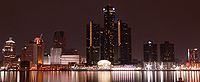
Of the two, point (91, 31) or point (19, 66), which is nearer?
point (19, 66)

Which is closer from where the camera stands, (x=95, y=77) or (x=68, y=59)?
(x=95, y=77)

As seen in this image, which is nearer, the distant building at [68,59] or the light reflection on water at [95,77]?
the light reflection on water at [95,77]

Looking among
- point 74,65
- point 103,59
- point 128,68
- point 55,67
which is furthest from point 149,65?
point 55,67

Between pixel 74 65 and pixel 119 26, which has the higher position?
pixel 119 26

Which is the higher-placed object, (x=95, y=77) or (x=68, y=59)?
(x=68, y=59)

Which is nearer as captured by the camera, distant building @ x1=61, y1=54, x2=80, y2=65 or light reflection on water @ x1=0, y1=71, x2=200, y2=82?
light reflection on water @ x1=0, y1=71, x2=200, y2=82

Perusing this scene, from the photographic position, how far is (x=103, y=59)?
549ft

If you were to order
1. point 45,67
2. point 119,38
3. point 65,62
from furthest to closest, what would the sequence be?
point 119,38 < point 65,62 < point 45,67

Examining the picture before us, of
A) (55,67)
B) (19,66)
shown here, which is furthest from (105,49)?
(19,66)

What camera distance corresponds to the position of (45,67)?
141m

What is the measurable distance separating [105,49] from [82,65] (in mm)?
17019

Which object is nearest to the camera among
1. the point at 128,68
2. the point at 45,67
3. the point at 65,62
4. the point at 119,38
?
the point at 45,67

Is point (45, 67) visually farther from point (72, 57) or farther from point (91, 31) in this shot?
point (91, 31)

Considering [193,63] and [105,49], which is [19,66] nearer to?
[105,49]
